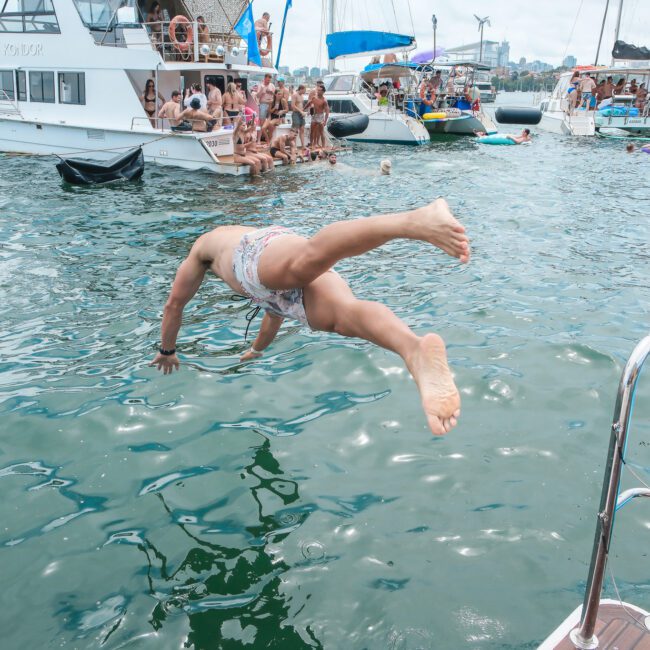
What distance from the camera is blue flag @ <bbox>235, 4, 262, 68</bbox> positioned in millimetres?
17938

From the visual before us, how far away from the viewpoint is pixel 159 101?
16891mm

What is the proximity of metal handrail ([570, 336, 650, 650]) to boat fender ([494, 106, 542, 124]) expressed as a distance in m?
31.6

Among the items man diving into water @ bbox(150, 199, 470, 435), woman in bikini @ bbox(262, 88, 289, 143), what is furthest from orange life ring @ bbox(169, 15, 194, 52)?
man diving into water @ bbox(150, 199, 470, 435)

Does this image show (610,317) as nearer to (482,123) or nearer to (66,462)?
(66,462)

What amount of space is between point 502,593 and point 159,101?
53.8 feet

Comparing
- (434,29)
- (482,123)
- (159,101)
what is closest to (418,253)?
(159,101)

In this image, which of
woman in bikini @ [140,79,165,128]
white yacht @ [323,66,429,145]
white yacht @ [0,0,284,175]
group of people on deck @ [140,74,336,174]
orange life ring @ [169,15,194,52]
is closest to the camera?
group of people on deck @ [140,74,336,174]

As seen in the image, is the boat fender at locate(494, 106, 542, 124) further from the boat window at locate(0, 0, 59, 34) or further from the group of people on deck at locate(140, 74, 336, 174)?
the boat window at locate(0, 0, 59, 34)

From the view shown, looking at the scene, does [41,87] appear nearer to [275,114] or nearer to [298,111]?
[275,114]

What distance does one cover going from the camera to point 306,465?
418 cm

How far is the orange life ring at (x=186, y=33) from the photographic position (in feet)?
52.5

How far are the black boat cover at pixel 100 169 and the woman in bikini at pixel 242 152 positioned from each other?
252cm

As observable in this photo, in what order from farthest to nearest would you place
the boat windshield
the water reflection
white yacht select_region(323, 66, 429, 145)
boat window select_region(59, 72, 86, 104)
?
white yacht select_region(323, 66, 429, 145)
boat window select_region(59, 72, 86, 104)
the boat windshield
the water reflection

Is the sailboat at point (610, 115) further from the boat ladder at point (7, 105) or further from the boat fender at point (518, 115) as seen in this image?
the boat ladder at point (7, 105)
